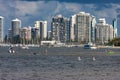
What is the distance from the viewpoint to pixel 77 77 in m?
63.9

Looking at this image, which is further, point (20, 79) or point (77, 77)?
point (77, 77)

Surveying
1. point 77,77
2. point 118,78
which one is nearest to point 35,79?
point 77,77

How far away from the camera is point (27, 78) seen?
6141 centimetres

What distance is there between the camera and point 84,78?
6266 centimetres

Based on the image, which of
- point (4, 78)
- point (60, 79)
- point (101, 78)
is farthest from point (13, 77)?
point (101, 78)

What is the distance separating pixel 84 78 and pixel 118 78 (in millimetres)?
4061

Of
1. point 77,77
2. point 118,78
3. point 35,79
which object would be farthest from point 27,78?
point 118,78

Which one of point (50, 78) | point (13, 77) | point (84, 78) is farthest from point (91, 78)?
point (13, 77)

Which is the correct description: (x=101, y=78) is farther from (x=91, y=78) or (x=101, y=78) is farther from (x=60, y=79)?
(x=60, y=79)

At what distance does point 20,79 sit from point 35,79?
173 centimetres

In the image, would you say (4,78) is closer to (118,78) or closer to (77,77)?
(77,77)

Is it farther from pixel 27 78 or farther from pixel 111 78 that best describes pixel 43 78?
pixel 111 78

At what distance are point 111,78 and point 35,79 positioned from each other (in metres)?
9.23

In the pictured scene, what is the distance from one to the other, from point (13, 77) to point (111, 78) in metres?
11.6
